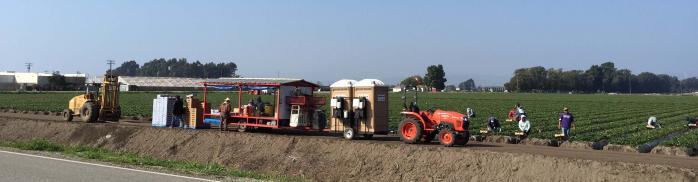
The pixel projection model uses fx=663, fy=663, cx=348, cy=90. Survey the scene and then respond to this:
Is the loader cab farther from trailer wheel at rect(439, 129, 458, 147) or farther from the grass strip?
trailer wheel at rect(439, 129, 458, 147)

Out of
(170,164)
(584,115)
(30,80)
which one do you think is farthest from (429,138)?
(30,80)

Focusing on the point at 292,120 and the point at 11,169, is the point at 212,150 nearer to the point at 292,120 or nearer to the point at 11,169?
the point at 292,120

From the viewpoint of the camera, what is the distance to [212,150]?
21.5 meters

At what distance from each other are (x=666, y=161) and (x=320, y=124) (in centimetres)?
1115

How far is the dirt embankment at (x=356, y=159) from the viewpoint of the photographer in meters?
14.8

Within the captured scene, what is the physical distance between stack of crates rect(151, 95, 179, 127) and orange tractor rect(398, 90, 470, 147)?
11.5m

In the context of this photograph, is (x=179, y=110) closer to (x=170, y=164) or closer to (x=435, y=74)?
(x=170, y=164)

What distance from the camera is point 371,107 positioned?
21.7 meters

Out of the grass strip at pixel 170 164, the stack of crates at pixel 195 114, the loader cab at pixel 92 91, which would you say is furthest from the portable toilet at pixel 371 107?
the loader cab at pixel 92 91

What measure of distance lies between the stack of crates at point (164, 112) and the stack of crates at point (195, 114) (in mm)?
984

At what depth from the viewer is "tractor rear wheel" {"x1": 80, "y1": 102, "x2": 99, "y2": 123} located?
30.3 m

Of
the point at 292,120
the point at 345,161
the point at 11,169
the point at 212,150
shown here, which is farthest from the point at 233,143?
the point at 11,169

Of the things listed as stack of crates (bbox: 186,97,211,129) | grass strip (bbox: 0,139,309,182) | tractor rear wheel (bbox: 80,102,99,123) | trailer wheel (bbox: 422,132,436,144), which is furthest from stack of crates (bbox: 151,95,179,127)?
trailer wheel (bbox: 422,132,436,144)

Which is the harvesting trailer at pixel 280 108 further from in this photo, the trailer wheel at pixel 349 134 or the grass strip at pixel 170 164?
the grass strip at pixel 170 164
